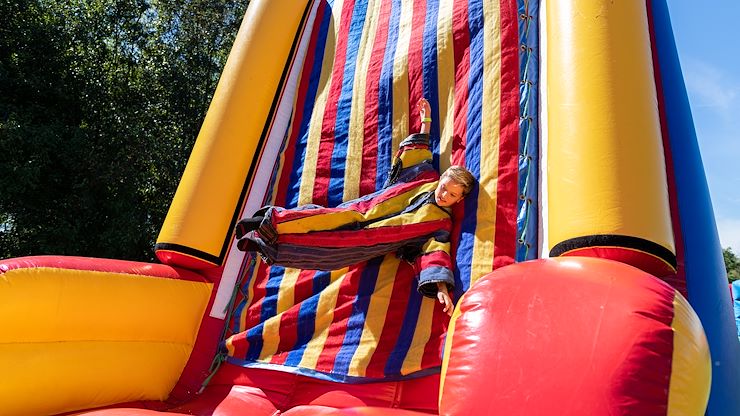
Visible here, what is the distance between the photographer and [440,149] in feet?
7.24

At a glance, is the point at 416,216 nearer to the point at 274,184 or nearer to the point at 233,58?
the point at 274,184

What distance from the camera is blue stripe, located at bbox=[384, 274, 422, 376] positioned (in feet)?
5.76

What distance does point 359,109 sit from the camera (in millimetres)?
2539

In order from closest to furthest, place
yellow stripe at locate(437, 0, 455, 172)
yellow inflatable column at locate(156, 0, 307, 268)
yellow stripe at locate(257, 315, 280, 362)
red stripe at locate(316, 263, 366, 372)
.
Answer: red stripe at locate(316, 263, 366, 372) → yellow stripe at locate(257, 315, 280, 362) → yellow stripe at locate(437, 0, 455, 172) → yellow inflatable column at locate(156, 0, 307, 268)

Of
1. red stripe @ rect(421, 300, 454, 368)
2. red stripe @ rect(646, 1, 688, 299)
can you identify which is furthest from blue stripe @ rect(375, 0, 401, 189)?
red stripe @ rect(646, 1, 688, 299)

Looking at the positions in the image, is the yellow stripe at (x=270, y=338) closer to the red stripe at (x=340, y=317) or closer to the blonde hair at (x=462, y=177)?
the red stripe at (x=340, y=317)

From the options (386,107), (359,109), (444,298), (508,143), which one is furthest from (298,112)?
(444,298)

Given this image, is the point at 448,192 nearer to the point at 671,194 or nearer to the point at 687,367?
the point at 671,194

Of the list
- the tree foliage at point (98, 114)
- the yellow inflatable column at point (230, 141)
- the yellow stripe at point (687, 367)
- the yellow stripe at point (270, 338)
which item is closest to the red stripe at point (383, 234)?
the yellow stripe at point (270, 338)

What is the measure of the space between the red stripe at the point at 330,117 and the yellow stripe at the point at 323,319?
0.40 meters

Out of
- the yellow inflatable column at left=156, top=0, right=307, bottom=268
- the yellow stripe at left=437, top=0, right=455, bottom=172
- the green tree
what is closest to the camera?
the yellow stripe at left=437, top=0, right=455, bottom=172

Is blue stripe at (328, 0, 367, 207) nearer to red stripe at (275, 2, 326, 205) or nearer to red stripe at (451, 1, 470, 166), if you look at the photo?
red stripe at (275, 2, 326, 205)

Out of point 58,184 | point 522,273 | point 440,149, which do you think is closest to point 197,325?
point 440,149

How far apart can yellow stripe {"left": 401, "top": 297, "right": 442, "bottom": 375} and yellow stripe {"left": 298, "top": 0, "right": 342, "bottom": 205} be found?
796 millimetres
